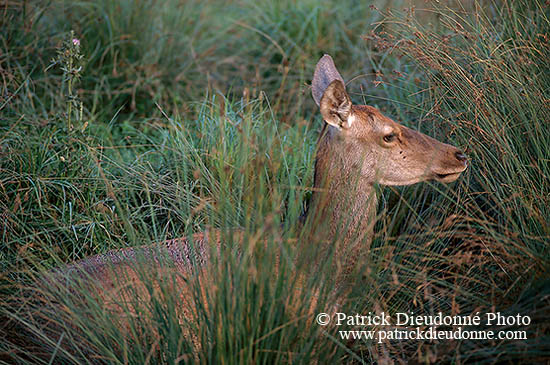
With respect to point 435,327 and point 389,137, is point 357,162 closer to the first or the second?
point 389,137

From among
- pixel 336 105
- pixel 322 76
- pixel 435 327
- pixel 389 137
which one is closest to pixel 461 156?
pixel 389 137

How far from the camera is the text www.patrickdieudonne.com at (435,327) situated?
104 inches

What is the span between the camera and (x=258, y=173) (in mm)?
2834

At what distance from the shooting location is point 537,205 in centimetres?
332

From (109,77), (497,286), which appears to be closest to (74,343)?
(497,286)

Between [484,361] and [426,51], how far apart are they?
207cm

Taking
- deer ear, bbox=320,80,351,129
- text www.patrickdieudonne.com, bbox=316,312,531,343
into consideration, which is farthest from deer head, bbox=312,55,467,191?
text www.patrickdieudonne.com, bbox=316,312,531,343

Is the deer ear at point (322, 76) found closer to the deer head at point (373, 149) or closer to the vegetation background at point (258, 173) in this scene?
the vegetation background at point (258, 173)

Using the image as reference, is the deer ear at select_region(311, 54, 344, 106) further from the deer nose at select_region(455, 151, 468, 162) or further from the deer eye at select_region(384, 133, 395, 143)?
the deer nose at select_region(455, 151, 468, 162)

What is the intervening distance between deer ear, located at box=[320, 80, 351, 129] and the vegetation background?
1.00ft

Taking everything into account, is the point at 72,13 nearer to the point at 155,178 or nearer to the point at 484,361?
the point at 155,178

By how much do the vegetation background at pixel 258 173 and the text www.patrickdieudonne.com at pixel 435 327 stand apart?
1.8 inches

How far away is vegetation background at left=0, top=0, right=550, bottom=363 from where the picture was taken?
2.64 metres

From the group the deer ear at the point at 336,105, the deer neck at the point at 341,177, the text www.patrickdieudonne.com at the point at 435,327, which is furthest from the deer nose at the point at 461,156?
the text www.patrickdieudonne.com at the point at 435,327
